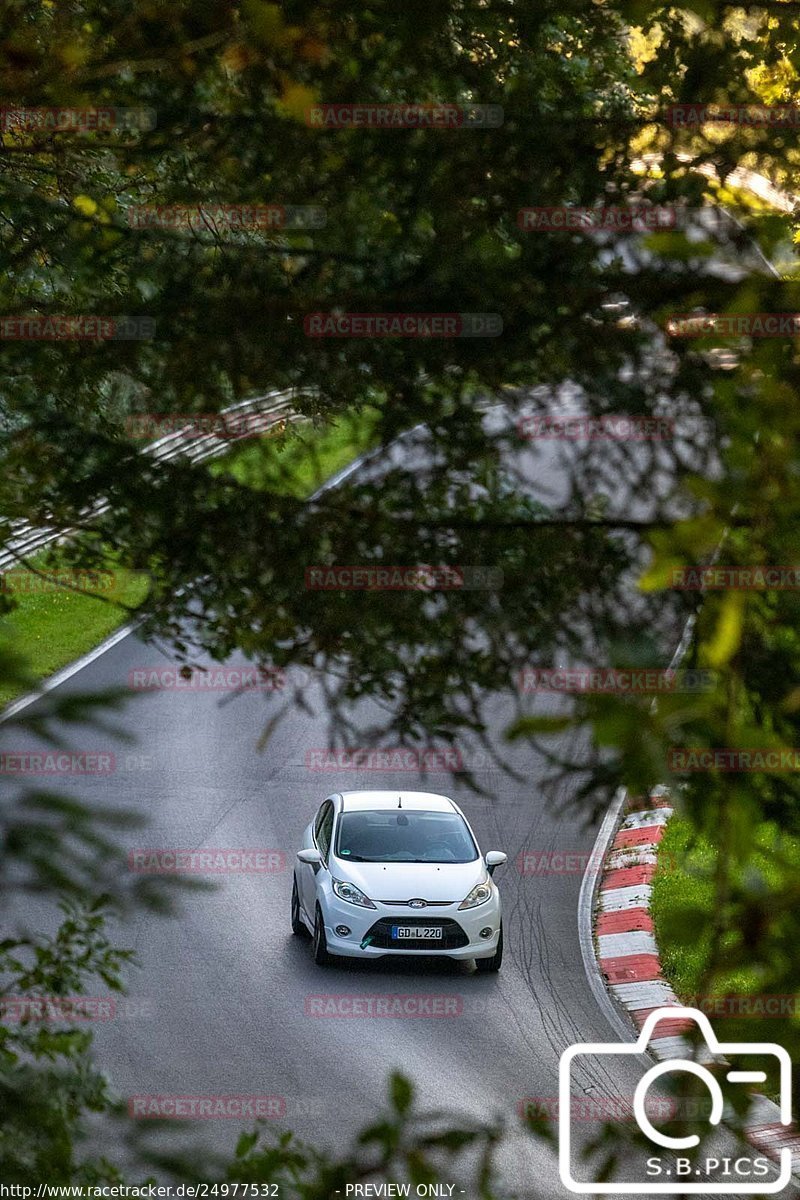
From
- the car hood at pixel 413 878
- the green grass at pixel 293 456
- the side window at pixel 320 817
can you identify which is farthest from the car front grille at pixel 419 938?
the green grass at pixel 293 456

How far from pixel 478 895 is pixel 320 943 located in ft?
5.21

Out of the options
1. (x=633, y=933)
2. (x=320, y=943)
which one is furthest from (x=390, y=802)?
(x=633, y=933)

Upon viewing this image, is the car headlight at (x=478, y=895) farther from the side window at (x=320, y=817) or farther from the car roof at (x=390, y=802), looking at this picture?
the side window at (x=320, y=817)

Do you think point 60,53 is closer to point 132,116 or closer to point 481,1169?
point 132,116

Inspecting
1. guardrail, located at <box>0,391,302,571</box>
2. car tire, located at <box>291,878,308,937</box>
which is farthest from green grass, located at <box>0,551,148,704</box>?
guardrail, located at <box>0,391,302,571</box>

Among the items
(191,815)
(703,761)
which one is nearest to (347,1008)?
(191,815)

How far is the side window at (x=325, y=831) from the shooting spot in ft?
44.0

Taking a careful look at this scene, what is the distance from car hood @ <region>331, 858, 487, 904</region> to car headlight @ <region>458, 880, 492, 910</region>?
0.04m

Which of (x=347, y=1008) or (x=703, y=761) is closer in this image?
(x=703, y=761)

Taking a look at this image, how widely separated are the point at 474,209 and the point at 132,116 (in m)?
1.24

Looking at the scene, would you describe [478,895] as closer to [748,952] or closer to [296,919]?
[296,919]

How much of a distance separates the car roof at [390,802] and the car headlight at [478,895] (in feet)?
3.52

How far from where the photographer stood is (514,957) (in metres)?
13.6

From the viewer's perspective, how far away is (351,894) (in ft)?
42.3
